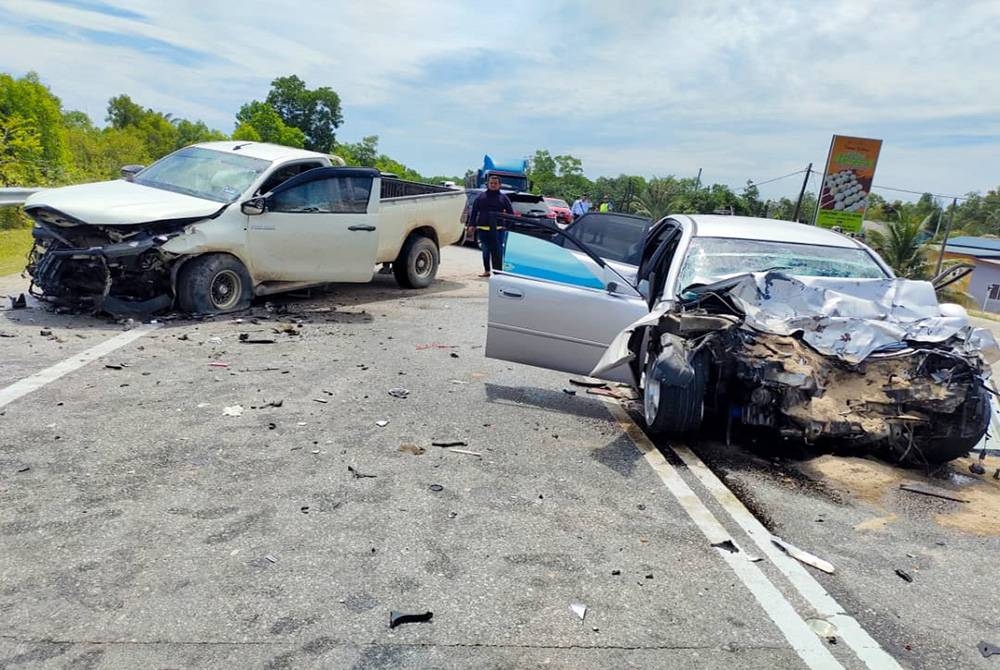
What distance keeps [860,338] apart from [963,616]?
2.15 meters

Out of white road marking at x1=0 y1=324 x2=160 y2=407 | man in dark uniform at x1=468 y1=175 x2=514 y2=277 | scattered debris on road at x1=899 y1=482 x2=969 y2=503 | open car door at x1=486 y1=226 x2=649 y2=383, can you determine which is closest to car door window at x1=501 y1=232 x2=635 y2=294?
open car door at x1=486 y1=226 x2=649 y2=383

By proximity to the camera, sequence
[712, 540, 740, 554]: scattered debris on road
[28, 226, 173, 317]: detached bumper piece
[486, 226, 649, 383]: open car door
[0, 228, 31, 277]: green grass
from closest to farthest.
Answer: [712, 540, 740, 554]: scattered debris on road
[486, 226, 649, 383]: open car door
[28, 226, 173, 317]: detached bumper piece
[0, 228, 31, 277]: green grass

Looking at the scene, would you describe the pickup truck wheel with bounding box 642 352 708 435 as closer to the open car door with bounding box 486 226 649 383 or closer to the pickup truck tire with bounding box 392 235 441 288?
the open car door with bounding box 486 226 649 383

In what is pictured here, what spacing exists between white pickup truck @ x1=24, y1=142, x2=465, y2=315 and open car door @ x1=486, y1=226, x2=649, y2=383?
12.8 feet

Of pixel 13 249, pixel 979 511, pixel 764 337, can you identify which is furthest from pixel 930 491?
pixel 13 249

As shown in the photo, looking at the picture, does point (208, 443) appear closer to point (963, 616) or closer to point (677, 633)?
point (677, 633)

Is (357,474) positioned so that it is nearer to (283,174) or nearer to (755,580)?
(755,580)

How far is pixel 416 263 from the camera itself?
1208 cm

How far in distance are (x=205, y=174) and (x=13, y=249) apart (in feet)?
20.0

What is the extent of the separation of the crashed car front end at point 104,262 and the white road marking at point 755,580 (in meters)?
5.83

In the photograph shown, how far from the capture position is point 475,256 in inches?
762

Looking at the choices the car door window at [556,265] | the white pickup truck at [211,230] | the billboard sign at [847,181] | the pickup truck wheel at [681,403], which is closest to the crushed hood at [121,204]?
the white pickup truck at [211,230]

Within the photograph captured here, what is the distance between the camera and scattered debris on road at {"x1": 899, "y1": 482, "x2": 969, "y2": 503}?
473 cm

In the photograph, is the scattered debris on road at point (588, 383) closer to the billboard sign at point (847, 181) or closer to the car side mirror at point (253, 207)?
the car side mirror at point (253, 207)
